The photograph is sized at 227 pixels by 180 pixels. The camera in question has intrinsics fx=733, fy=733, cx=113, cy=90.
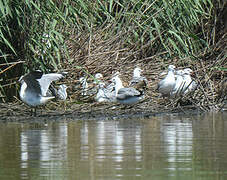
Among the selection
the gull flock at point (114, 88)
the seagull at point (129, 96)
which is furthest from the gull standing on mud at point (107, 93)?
the seagull at point (129, 96)

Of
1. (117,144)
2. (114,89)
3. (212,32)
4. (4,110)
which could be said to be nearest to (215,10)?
(212,32)

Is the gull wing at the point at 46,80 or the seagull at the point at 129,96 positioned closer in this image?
the gull wing at the point at 46,80

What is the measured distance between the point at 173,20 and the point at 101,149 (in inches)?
258

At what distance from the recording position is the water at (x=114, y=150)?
545cm

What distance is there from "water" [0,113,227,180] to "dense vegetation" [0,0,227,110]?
71.4 inches

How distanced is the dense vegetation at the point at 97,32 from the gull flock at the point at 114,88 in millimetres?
389

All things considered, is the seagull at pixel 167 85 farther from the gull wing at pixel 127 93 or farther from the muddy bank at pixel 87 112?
the gull wing at pixel 127 93

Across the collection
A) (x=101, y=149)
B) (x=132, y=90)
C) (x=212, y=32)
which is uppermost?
(x=212, y=32)

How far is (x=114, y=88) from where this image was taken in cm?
1254

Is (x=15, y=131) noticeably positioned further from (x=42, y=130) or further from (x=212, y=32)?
(x=212, y=32)

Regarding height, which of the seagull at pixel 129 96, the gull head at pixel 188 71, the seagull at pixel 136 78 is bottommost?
the seagull at pixel 129 96

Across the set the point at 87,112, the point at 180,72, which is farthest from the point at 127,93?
the point at 180,72

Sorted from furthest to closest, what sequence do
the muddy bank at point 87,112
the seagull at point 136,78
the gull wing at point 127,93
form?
the seagull at point 136,78 < the gull wing at point 127,93 < the muddy bank at point 87,112

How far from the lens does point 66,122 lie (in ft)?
32.5
